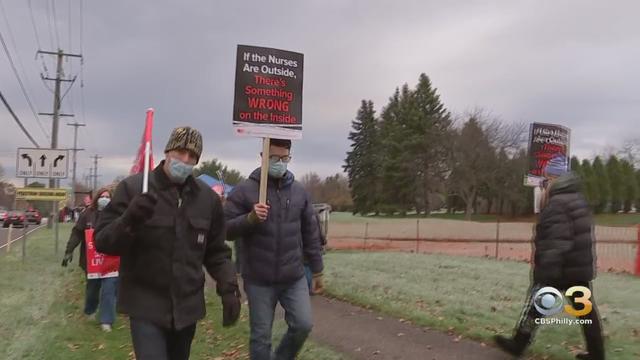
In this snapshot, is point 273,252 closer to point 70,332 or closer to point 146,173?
point 146,173

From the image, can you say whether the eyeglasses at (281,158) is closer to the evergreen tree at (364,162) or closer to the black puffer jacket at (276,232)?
the black puffer jacket at (276,232)

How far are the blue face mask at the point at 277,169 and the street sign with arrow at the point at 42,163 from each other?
1457cm

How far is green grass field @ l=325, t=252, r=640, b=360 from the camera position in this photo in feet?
22.6

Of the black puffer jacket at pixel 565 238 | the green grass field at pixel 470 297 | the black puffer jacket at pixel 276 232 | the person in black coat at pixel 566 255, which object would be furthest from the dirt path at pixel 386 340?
the black puffer jacket at pixel 276 232

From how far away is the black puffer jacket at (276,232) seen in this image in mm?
4934

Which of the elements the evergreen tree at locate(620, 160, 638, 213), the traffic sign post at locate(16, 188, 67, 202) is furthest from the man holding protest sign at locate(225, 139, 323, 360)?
the evergreen tree at locate(620, 160, 638, 213)

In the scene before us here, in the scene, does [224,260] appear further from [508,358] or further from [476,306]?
[476,306]

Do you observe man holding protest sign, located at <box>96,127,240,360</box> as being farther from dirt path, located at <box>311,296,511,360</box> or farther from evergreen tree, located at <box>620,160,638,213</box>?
evergreen tree, located at <box>620,160,638,213</box>

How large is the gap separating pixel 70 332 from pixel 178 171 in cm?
488

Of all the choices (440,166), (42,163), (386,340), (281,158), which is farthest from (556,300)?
(440,166)

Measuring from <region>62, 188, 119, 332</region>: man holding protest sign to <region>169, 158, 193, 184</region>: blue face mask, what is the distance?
4.22m

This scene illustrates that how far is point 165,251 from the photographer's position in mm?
3623

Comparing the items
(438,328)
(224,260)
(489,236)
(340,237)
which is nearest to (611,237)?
(489,236)

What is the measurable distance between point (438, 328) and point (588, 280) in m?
2.40
